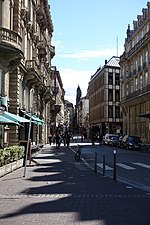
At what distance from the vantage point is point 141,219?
7.77 metres

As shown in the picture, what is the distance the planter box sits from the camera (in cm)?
1517

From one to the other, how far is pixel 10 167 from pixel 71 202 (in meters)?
7.54

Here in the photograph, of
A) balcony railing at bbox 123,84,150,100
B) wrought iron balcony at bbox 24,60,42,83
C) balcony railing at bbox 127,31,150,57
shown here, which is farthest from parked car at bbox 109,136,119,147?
wrought iron balcony at bbox 24,60,42,83

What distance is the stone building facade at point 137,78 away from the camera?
54669 mm

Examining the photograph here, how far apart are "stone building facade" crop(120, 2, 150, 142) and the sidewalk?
3746 centimetres

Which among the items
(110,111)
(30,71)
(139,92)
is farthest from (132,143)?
(110,111)

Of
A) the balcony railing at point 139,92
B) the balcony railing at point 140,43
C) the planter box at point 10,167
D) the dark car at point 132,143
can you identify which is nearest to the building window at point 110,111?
the balcony railing at point 139,92

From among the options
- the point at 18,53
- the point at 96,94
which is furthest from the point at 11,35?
the point at 96,94

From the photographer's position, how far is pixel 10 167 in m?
16.8

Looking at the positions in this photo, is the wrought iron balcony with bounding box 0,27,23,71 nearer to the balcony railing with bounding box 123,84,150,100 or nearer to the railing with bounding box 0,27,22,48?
the railing with bounding box 0,27,22,48

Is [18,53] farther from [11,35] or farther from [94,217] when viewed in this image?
[94,217]

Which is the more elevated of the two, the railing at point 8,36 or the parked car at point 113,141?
the railing at point 8,36

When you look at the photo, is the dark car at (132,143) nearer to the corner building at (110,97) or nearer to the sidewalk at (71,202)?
the sidewalk at (71,202)

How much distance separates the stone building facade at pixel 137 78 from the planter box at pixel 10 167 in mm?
32139
